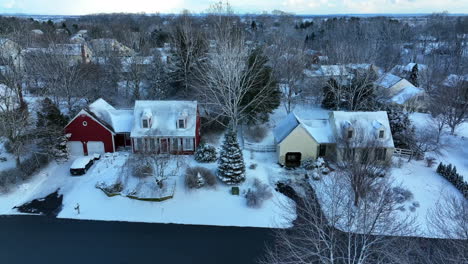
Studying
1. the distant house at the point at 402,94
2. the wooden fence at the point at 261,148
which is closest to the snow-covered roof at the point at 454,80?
the distant house at the point at 402,94

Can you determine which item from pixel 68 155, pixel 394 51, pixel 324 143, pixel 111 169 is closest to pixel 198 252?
pixel 111 169

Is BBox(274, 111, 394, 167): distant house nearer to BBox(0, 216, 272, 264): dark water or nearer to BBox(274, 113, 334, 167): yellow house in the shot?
BBox(274, 113, 334, 167): yellow house

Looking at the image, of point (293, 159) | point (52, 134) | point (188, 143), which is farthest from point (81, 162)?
point (293, 159)

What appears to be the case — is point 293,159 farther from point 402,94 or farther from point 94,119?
point 402,94

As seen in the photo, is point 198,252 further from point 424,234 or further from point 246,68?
point 246,68

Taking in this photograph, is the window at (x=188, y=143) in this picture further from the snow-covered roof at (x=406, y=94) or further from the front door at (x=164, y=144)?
the snow-covered roof at (x=406, y=94)

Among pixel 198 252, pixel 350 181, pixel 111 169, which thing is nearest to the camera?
pixel 198 252
